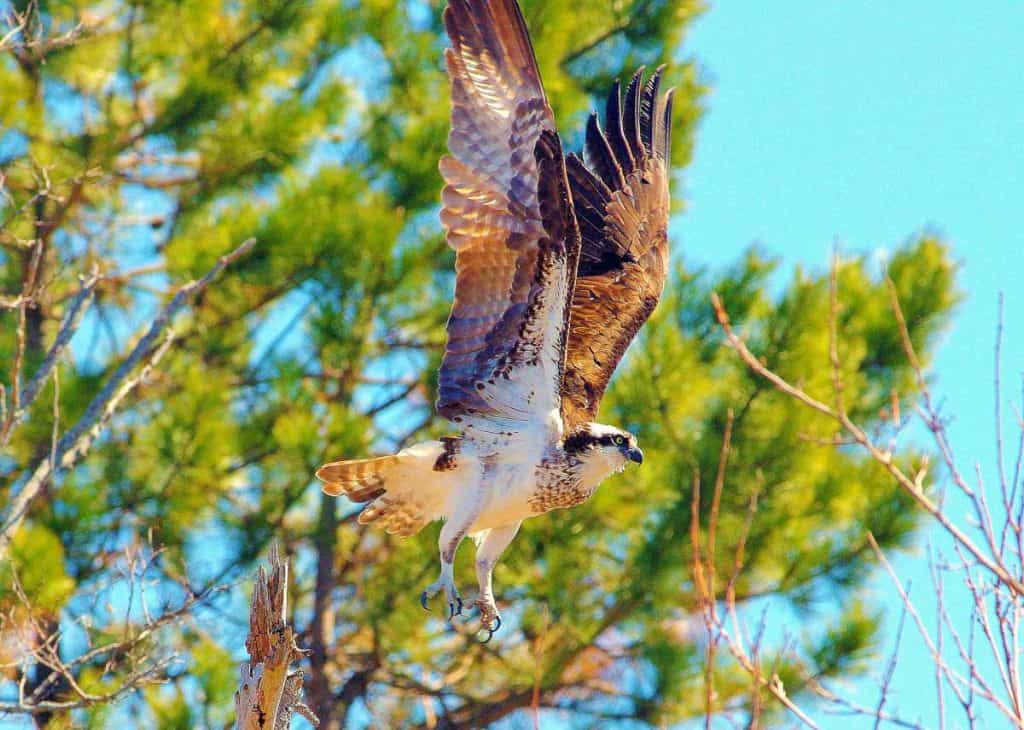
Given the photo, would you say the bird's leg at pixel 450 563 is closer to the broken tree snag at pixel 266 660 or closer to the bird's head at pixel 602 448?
the bird's head at pixel 602 448

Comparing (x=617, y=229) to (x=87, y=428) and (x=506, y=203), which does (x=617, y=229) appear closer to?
(x=506, y=203)

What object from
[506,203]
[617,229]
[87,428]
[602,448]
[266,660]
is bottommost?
[266,660]

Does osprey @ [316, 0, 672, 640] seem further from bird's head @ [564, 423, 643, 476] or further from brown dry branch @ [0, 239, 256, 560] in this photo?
brown dry branch @ [0, 239, 256, 560]

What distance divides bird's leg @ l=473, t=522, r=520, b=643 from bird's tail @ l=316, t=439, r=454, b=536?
17 cm

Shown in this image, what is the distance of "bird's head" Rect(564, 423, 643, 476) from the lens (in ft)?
16.2

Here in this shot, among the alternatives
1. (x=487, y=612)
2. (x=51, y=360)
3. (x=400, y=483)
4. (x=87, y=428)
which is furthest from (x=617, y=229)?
(x=51, y=360)

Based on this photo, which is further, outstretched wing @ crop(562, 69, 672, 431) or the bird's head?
outstretched wing @ crop(562, 69, 672, 431)

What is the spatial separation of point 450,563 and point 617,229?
5.36 ft

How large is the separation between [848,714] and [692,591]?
5145 millimetres

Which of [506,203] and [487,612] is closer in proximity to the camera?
[506,203]

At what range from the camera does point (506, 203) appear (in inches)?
190

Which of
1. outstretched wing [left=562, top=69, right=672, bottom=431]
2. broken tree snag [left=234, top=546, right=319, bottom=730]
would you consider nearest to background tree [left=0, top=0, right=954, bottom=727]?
outstretched wing [left=562, top=69, right=672, bottom=431]

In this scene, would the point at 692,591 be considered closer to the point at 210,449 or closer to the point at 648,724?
the point at 648,724

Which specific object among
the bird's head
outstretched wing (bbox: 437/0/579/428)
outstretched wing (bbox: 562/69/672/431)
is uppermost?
outstretched wing (bbox: 562/69/672/431)
